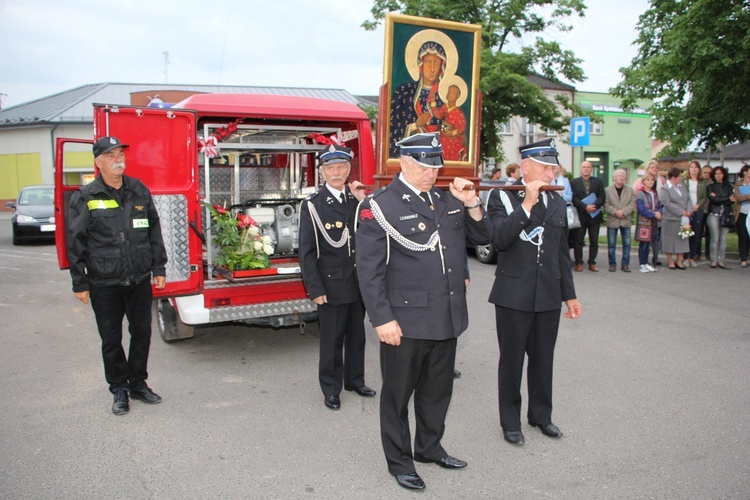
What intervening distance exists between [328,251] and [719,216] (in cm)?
→ 896

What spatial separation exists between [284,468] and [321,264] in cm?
168

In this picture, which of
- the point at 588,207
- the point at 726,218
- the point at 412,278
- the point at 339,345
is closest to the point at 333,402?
the point at 339,345

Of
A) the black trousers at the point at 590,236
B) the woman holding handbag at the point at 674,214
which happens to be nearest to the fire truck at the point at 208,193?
the black trousers at the point at 590,236

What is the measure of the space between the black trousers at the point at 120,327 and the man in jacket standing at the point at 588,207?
26.0 feet

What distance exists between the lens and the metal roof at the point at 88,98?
32.5 metres

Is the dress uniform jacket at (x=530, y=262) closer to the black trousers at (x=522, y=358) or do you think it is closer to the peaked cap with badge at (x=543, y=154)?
the black trousers at (x=522, y=358)

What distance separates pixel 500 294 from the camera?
4098 mm

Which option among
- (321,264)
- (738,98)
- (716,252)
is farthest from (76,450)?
(738,98)

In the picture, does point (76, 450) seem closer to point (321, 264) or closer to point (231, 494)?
point (231, 494)

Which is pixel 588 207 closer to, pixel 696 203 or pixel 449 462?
pixel 696 203

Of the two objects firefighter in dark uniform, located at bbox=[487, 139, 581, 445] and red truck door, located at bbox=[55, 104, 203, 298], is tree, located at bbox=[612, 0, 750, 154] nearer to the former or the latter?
firefighter in dark uniform, located at bbox=[487, 139, 581, 445]

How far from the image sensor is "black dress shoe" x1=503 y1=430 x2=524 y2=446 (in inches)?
159

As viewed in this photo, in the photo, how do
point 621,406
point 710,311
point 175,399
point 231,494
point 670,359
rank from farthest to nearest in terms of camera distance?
1. point 710,311
2. point 670,359
3. point 175,399
4. point 621,406
5. point 231,494

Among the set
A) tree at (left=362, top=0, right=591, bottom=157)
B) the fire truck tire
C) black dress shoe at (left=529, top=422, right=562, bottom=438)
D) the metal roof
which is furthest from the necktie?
the metal roof
